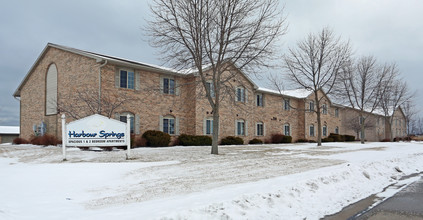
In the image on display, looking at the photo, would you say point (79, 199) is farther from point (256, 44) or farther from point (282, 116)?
point (282, 116)

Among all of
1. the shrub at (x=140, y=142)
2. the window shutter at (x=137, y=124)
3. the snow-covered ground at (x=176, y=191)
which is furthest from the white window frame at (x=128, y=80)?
the snow-covered ground at (x=176, y=191)

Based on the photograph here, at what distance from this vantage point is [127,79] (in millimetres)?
21812

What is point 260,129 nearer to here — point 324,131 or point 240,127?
point 240,127

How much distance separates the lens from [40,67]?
26.2 m

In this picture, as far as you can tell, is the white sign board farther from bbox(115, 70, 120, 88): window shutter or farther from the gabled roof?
bbox(115, 70, 120, 88): window shutter

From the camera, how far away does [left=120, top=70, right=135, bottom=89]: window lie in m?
21.5

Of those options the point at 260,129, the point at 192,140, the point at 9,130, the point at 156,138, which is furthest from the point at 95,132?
the point at 9,130

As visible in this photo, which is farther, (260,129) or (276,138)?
(276,138)

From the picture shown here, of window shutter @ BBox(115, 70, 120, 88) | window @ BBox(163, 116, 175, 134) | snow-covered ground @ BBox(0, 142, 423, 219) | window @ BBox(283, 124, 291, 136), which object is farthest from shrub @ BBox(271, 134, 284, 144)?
snow-covered ground @ BBox(0, 142, 423, 219)

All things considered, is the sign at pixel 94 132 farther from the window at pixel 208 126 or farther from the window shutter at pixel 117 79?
the window at pixel 208 126

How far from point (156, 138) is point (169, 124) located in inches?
115

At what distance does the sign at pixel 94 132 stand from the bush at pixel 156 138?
829 cm

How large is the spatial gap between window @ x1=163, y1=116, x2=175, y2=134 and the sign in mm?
10681

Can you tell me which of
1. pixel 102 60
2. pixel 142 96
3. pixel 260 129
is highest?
pixel 102 60
